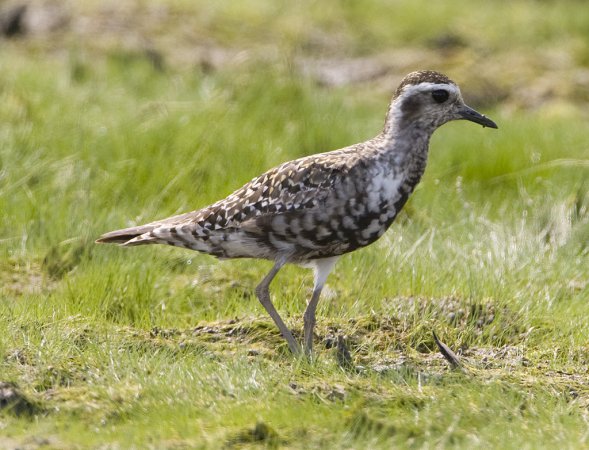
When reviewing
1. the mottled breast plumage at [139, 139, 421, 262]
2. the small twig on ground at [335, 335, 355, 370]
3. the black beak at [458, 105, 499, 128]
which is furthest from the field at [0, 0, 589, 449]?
the black beak at [458, 105, 499, 128]

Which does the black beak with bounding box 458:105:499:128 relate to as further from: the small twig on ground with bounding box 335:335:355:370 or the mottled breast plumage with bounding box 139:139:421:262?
the small twig on ground with bounding box 335:335:355:370

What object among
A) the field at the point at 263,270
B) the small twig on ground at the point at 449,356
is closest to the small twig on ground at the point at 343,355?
the field at the point at 263,270

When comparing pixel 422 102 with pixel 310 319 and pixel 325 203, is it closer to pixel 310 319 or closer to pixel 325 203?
pixel 325 203

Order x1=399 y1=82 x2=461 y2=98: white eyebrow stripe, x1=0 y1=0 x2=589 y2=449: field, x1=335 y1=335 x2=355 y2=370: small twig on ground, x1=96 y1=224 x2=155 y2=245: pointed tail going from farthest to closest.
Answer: x1=96 y1=224 x2=155 y2=245: pointed tail < x1=399 y1=82 x2=461 y2=98: white eyebrow stripe < x1=335 y1=335 x2=355 y2=370: small twig on ground < x1=0 y1=0 x2=589 y2=449: field

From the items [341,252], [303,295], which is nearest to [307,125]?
[303,295]

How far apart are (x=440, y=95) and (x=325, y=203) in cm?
98

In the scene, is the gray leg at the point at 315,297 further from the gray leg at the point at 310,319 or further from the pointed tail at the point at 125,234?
the pointed tail at the point at 125,234

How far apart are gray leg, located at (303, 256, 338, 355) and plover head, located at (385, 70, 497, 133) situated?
0.88m

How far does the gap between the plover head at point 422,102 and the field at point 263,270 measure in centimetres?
115

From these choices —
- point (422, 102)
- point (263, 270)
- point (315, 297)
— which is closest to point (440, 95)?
point (422, 102)

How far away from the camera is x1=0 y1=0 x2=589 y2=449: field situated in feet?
18.2

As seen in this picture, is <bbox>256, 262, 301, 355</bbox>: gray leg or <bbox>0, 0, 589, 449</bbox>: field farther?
<bbox>256, 262, 301, 355</bbox>: gray leg

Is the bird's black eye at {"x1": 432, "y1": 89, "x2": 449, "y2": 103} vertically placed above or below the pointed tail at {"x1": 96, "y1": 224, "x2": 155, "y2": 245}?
above

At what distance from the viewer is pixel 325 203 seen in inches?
255
